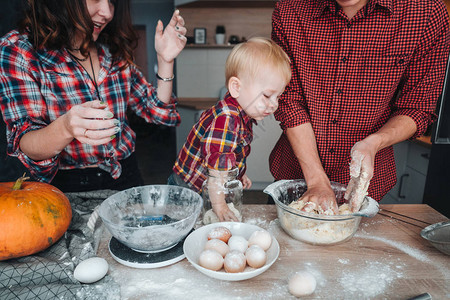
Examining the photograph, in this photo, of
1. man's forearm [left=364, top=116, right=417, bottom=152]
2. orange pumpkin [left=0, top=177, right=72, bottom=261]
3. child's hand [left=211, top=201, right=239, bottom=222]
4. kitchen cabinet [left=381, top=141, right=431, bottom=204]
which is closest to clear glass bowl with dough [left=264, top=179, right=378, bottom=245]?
child's hand [left=211, top=201, right=239, bottom=222]

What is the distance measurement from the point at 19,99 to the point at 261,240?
0.85m

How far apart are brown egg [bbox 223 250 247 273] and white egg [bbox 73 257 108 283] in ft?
0.91

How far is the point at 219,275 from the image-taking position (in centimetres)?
69

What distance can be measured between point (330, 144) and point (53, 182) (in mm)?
1067

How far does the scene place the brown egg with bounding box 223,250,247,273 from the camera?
0.71 metres

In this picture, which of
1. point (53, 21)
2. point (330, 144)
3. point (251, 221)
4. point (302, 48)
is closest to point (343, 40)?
point (302, 48)

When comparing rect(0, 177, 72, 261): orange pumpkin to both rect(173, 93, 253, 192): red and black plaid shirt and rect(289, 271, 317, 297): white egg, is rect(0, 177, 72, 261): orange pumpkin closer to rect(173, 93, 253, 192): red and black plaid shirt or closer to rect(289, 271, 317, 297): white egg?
rect(173, 93, 253, 192): red and black plaid shirt

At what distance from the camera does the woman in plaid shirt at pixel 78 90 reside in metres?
0.93

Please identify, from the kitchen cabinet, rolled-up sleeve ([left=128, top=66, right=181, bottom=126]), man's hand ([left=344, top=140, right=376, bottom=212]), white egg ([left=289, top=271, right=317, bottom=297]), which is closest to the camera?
white egg ([left=289, top=271, right=317, bottom=297])

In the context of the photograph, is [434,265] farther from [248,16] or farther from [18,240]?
[248,16]

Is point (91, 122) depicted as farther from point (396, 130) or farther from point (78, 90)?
point (396, 130)

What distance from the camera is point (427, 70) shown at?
44.6 inches

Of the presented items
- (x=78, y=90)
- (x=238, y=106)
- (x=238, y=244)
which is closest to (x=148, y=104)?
(x=78, y=90)

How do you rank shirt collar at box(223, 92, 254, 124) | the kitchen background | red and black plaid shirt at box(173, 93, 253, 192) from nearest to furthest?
1. red and black plaid shirt at box(173, 93, 253, 192)
2. shirt collar at box(223, 92, 254, 124)
3. the kitchen background
